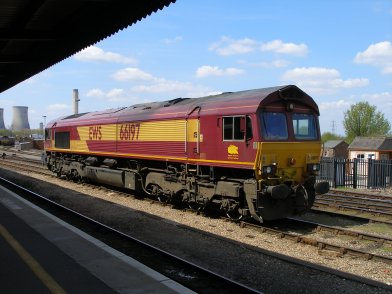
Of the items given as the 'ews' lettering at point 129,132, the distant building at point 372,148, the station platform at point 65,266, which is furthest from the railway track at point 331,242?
the distant building at point 372,148

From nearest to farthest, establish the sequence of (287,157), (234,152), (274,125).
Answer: (274,125) < (287,157) < (234,152)

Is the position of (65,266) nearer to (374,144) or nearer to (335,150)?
(374,144)

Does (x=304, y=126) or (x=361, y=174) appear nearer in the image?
(x=304, y=126)

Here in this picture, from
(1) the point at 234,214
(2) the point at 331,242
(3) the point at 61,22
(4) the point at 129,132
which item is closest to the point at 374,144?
(4) the point at 129,132

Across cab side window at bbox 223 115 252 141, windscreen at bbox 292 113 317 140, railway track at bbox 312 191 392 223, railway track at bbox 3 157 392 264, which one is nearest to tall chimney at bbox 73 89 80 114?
railway track at bbox 312 191 392 223

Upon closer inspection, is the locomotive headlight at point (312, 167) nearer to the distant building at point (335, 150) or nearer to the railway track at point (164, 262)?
the railway track at point (164, 262)

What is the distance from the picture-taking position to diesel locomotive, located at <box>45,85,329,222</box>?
37.4 ft

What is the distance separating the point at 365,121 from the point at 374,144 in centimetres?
4555

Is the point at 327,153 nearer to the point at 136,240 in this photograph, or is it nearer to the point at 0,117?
the point at 136,240

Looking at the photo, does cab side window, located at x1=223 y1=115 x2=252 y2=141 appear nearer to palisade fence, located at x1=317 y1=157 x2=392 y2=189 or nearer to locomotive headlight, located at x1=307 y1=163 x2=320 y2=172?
locomotive headlight, located at x1=307 y1=163 x2=320 y2=172

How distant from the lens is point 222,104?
12.5m

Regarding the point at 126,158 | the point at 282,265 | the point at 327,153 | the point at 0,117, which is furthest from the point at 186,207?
the point at 0,117

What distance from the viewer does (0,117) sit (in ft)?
430

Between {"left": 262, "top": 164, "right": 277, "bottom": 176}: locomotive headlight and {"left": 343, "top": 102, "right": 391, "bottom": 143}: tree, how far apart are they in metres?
74.7
